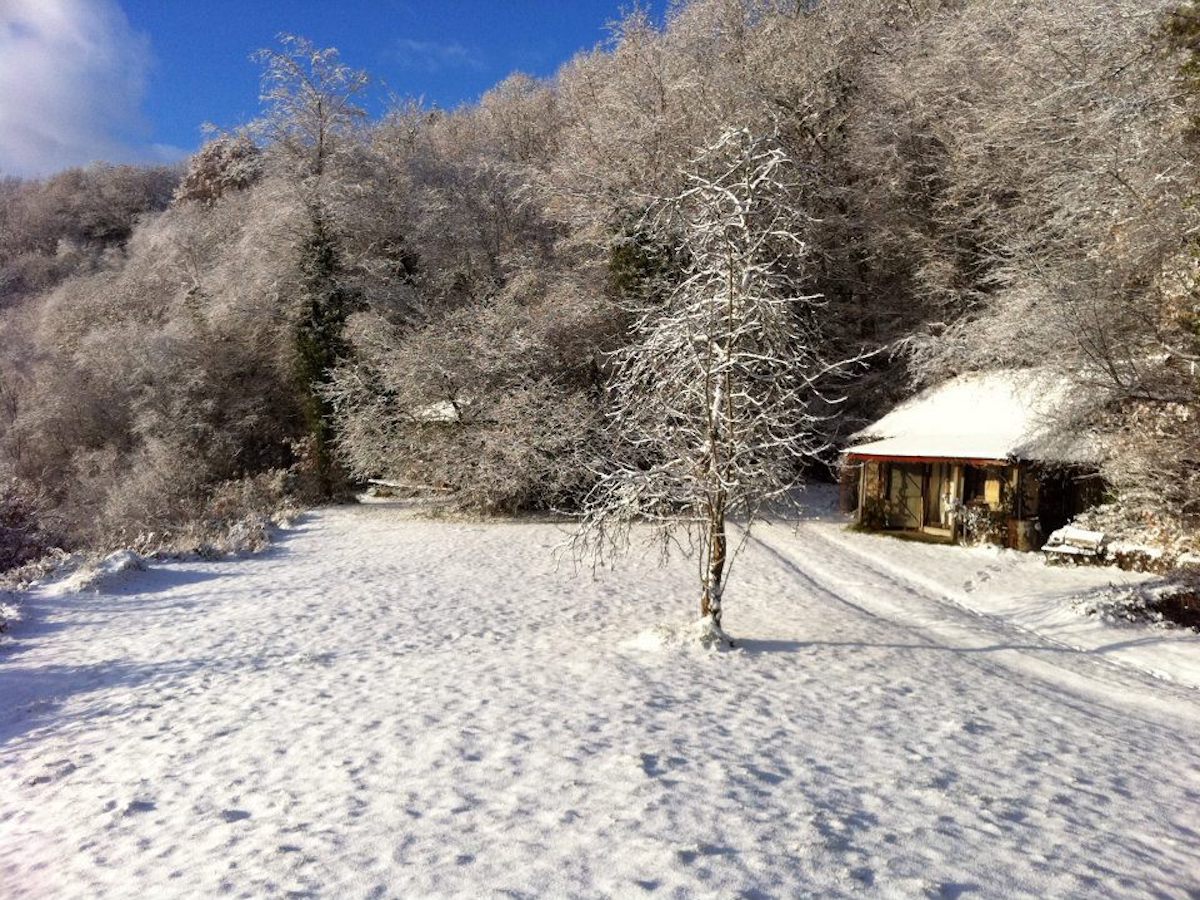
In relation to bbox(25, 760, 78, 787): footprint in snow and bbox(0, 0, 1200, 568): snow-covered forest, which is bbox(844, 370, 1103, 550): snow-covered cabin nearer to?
bbox(0, 0, 1200, 568): snow-covered forest

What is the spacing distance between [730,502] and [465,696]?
3473 millimetres

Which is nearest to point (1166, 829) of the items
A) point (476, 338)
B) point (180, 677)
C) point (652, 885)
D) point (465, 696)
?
point (652, 885)

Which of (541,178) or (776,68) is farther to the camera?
(541,178)

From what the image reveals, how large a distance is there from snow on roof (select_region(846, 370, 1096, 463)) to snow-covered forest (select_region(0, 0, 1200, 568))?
0.68 meters

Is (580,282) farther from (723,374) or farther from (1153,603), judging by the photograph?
(1153,603)

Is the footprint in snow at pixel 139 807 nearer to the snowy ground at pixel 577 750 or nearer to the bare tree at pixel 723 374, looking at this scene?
the snowy ground at pixel 577 750

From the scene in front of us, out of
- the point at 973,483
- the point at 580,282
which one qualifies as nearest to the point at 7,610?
the point at 580,282

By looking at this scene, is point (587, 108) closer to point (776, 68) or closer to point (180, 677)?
point (776, 68)

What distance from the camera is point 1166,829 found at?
5117 millimetres

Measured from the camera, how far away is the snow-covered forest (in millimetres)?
14586

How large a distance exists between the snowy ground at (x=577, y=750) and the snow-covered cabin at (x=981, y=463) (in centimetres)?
461

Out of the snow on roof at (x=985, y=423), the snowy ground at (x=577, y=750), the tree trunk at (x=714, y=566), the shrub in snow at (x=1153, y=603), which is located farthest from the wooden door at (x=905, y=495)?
the tree trunk at (x=714, y=566)

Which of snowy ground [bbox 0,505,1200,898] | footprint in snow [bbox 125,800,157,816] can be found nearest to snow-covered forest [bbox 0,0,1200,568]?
snowy ground [bbox 0,505,1200,898]

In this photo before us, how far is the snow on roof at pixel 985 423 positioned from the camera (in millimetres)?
14258
